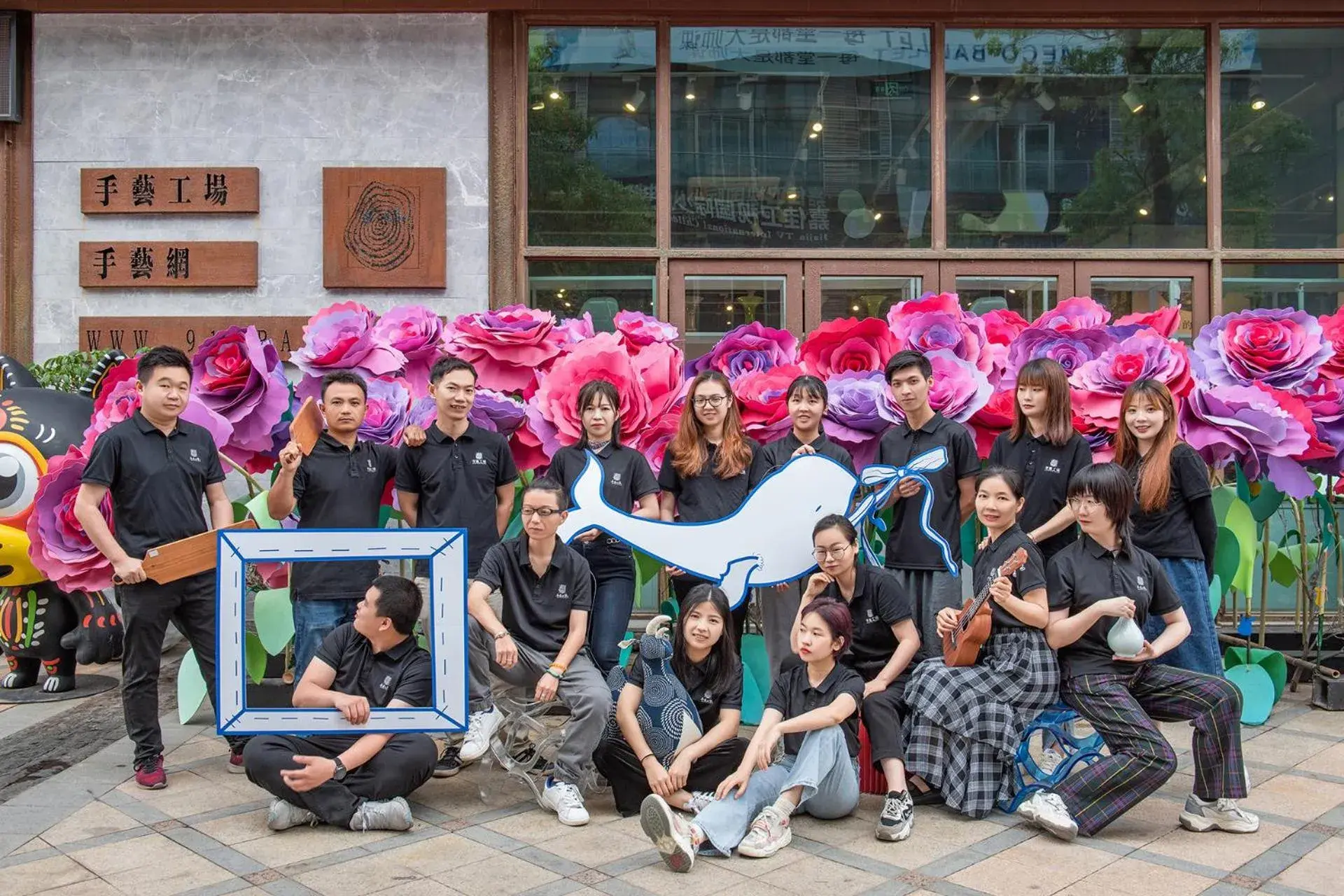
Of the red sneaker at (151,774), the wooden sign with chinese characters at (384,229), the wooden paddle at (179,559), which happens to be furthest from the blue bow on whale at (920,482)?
the wooden sign with chinese characters at (384,229)

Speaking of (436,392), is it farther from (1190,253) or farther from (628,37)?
(1190,253)

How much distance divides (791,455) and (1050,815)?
168cm

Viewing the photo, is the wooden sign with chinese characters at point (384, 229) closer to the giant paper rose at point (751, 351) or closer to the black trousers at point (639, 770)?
the giant paper rose at point (751, 351)


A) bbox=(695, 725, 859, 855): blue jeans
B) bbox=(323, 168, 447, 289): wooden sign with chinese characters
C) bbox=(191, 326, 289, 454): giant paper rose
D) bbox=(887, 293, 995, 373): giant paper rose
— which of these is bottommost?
bbox=(695, 725, 859, 855): blue jeans

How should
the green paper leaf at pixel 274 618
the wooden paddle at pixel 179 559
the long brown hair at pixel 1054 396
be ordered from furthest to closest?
the green paper leaf at pixel 274 618, the long brown hair at pixel 1054 396, the wooden paddle at pixel 179 559

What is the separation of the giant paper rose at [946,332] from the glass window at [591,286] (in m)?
2.47

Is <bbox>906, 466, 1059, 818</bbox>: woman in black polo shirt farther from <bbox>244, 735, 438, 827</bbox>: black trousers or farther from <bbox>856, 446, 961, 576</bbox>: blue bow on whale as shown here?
<bbox>244, 735, 438, 827</bbox>: black trousers

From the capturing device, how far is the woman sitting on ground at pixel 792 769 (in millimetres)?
3367

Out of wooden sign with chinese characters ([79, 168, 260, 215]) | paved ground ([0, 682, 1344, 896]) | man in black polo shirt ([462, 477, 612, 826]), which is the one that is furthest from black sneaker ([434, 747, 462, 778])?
wooden sign with chinese characters ([79, 168, 260, 215])

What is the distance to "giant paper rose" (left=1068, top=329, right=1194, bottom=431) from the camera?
4.68 metres

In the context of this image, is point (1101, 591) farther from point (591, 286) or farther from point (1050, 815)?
point (591, 286)

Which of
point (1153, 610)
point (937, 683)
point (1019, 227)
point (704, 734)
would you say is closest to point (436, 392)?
point (704, 734)

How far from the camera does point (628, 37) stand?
720cm

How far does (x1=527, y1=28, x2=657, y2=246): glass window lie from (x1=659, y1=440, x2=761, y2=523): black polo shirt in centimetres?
304
